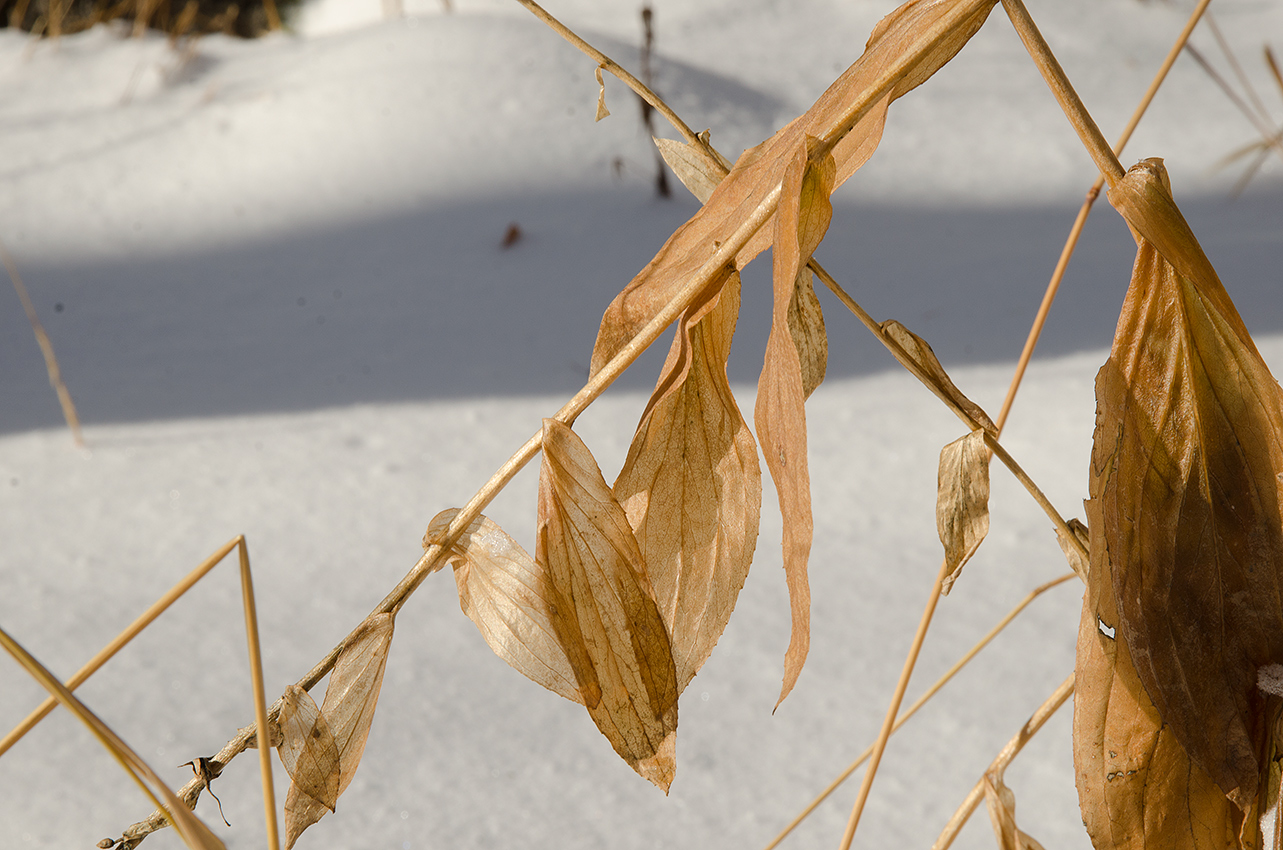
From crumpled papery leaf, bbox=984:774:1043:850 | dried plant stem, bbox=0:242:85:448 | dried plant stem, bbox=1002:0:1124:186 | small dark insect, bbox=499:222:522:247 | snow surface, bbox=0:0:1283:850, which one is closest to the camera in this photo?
dried plant stem, bbox=1002:0:1124:186

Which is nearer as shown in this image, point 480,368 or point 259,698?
point 259,698

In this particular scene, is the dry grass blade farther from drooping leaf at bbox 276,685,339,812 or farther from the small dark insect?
the small dark insect

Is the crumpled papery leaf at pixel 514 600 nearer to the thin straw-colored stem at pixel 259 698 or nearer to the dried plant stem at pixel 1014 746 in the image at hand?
the thin straw-colored stem at pixel 259 698

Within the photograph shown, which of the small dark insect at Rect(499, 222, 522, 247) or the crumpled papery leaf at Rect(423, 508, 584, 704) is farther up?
the small dark insect at Rect(499, 222, 522, 247)

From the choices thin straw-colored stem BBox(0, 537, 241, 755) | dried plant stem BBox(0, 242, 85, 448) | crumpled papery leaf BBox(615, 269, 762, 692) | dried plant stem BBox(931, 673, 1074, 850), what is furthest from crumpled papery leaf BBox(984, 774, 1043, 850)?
dried plant stem BBox(0, 242, 85, 448)

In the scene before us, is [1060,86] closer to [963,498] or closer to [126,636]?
[963,498]

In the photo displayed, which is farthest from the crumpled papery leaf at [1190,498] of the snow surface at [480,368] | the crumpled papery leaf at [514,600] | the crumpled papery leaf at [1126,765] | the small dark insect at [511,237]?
the small dark insect at [511,237]

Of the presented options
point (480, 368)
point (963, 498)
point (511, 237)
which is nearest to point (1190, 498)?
point (963, 498)
